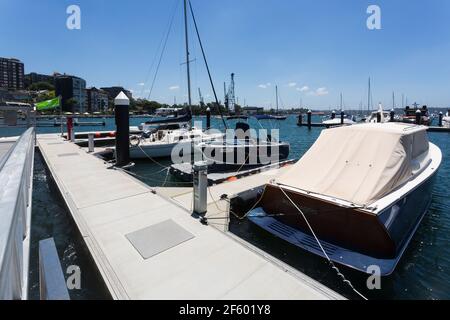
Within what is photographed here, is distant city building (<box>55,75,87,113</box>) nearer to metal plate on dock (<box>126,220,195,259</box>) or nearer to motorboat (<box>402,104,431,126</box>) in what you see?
motorboat (<box>402,104,431,126</box>)

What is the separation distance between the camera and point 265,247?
237 inches

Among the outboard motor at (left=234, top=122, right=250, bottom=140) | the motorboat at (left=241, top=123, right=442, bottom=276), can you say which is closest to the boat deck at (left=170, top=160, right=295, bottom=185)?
Answer: the motorboat at (left=241, top=123, right=442, bottom=276)

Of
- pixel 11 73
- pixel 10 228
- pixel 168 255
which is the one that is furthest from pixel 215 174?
pixel 11 73

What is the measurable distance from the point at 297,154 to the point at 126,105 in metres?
15.0

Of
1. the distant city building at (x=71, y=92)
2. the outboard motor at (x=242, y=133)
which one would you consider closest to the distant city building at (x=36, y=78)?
the distant city building at (x=71, y=92)

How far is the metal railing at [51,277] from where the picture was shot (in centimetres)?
122

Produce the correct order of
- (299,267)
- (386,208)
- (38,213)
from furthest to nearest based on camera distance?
1. (38,213)
2. (299,267)
3. (386,208)

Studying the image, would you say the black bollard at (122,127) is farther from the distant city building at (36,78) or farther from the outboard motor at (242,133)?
the distant city building at (36,78)
